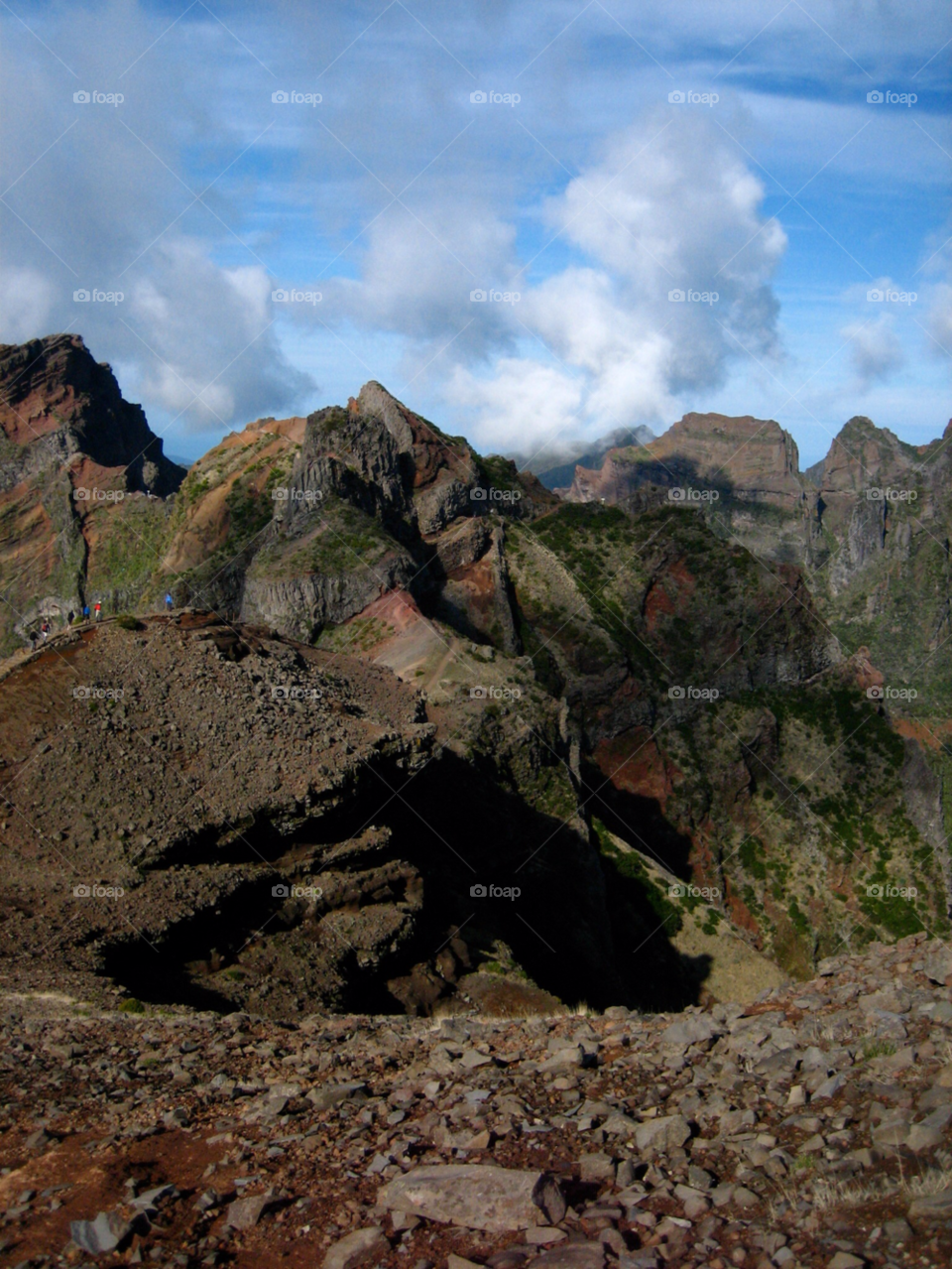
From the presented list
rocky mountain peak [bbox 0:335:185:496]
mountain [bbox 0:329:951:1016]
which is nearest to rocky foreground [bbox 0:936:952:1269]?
mountain [bbox 0:329:951:1016]

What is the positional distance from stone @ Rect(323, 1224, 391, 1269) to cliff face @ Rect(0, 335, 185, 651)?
240 feet

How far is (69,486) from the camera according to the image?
10169 cm

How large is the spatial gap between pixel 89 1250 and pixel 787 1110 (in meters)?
Result: 5.95

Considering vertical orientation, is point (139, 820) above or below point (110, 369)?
below

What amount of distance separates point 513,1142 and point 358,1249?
6.35ft

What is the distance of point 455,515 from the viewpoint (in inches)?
2805

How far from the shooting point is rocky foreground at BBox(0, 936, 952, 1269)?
675 cm

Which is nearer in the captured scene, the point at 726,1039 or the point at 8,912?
the point at 726,1039

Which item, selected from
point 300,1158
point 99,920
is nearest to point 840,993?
point 300,1158

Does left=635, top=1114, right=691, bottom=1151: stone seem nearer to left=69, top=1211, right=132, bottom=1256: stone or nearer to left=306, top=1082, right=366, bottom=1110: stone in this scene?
left=306, top=1082, right=366, bottom=1110: stone

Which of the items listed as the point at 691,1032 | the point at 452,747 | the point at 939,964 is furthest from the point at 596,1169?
the point at 452,747

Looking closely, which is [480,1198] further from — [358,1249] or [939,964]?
[939,964]

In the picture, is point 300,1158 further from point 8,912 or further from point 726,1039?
point 8,912

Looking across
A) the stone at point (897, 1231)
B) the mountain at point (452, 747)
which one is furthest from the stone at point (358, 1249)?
the mountain at point (452, 747)
